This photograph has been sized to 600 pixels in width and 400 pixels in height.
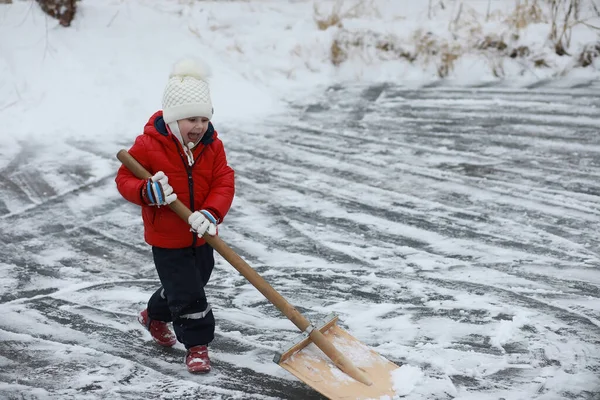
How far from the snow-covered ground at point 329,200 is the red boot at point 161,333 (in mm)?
62

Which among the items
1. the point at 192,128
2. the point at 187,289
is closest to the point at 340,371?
the point at 187,289

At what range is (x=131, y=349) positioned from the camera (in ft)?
11.3

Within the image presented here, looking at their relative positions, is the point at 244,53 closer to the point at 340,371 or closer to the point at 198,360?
the point at 198,360

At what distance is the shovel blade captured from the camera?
2.98 m

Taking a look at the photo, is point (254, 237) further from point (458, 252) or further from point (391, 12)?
point (391, 12)

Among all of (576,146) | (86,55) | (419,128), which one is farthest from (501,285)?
(86,55)

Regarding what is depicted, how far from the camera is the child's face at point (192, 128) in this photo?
3082 millimetres

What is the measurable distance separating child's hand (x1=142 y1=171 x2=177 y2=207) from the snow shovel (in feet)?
0.22

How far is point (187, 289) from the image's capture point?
10.3ft

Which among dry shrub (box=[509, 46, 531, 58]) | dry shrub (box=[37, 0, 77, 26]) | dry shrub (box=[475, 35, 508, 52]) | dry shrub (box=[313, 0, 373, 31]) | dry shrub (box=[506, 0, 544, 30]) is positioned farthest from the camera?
dry shrub (box=[313, 0, 373, 31])

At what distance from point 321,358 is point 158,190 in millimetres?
996

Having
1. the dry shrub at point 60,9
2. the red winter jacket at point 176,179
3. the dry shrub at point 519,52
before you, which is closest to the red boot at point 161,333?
the red winter jacket at point 176,179

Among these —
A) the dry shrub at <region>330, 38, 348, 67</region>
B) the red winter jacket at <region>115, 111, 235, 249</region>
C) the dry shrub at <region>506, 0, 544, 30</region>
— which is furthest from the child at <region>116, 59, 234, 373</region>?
the dry shrub at <region>506, 0, 544, 30</region>

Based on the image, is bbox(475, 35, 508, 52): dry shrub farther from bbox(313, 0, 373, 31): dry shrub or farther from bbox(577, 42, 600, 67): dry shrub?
bbox(313, 0, 373, 31): dry shrub
